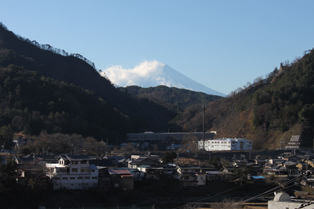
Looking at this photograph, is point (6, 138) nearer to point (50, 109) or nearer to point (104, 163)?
point (104, 163)

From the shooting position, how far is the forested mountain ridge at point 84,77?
3177 inches

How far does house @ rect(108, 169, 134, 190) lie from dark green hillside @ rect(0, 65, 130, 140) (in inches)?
926

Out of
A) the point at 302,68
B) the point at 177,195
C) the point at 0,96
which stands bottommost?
the point at 177,195

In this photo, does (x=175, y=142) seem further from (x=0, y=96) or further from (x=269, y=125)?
(x=0, y=96)

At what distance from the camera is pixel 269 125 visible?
2024 inches

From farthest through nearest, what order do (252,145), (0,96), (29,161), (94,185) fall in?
1. (0,96)
2. (252,145)
3. (29,161)
4. (94,185)

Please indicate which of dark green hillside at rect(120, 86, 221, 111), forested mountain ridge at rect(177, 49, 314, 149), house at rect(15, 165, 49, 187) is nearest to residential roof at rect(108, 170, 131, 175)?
house at rect(15, 165, 49, 187)

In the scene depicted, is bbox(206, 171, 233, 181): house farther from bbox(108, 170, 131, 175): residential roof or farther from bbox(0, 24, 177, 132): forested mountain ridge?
bbox(0, 24, 177, 132): forested mountain ridge

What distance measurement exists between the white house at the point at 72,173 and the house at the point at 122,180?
114cm

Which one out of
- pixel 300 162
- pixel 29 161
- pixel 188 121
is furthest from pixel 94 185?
pixel 188 121

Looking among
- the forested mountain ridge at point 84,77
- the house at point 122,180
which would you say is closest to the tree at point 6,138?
the house at point 122,180

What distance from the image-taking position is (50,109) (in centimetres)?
5369

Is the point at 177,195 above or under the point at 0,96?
under

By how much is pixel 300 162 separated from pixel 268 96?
22.1 metres
